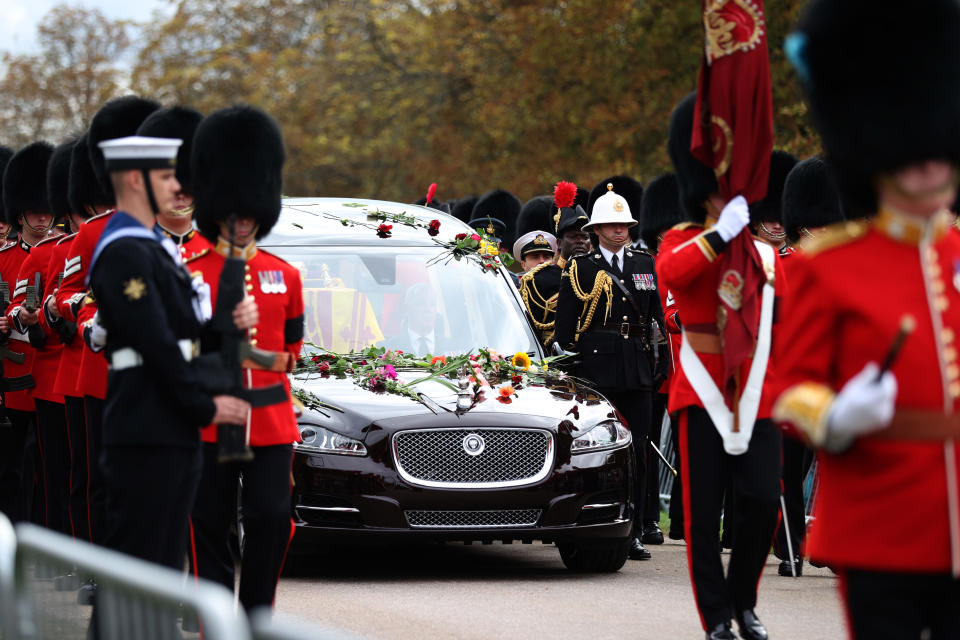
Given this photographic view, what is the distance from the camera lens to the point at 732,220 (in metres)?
7.44

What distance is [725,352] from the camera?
751 cm

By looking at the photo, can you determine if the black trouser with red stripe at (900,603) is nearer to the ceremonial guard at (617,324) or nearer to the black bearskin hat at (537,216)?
the ceremonial guard at (617,324)

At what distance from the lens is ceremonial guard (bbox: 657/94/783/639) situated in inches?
294

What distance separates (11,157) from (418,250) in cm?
313

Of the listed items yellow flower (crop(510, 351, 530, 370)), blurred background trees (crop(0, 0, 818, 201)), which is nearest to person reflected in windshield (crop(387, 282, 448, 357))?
yellow flower (crop(510, 351, 530, 370))

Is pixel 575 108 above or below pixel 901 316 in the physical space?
below

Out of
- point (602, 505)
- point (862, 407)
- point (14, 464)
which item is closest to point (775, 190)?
point (602, 505)

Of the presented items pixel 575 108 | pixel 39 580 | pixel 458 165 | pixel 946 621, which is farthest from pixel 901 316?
pixel 458 165

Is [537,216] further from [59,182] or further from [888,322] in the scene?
[888,322]

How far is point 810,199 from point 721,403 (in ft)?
10.5

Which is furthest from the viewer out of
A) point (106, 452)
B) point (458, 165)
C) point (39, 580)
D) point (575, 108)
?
point (458, 165)

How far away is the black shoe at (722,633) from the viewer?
7.28 m

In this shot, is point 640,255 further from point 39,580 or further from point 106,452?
point 39,580

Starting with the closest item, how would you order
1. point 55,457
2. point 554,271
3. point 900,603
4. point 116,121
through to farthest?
point 900,603, point 116,121, point 55,457, point 554,271
